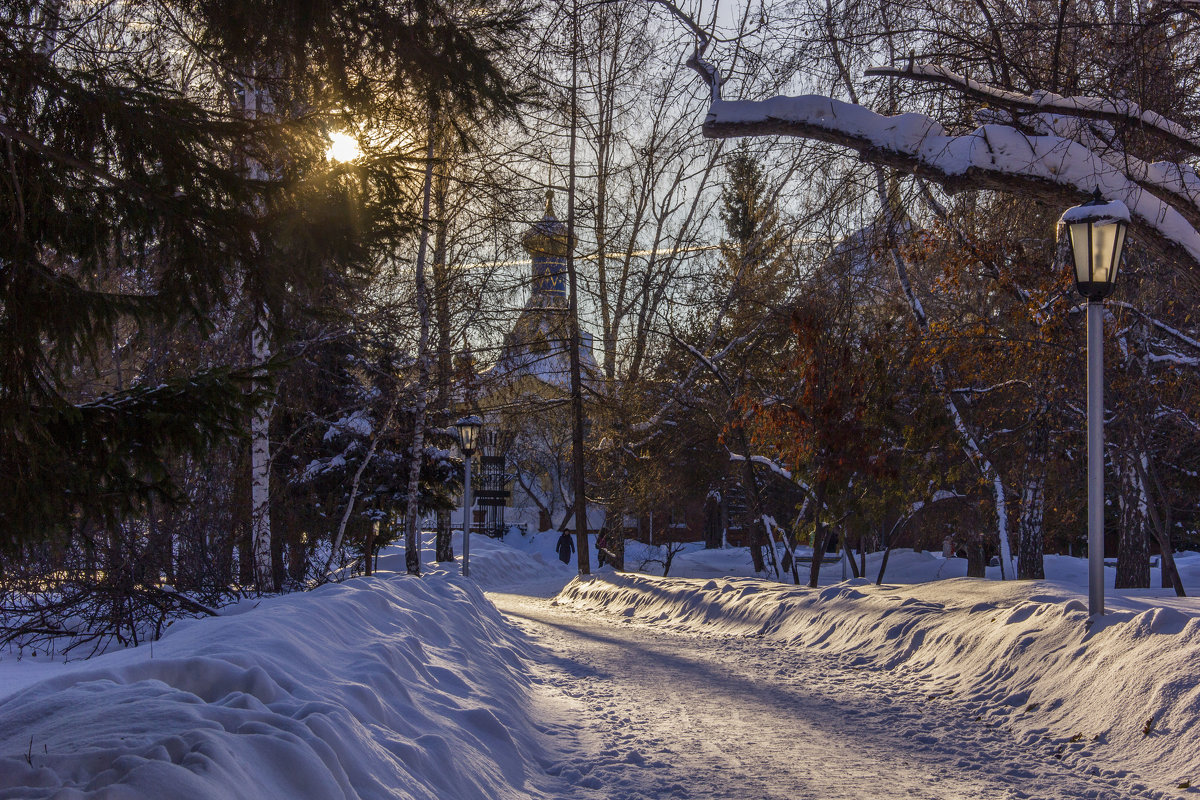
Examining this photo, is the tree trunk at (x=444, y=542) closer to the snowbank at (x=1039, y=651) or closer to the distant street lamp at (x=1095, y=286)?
the snowbank at (x=1039, y=651)

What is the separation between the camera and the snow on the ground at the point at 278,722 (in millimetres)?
3332

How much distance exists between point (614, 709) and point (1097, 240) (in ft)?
19.1

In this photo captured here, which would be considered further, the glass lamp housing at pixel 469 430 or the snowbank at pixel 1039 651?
the glass lamp housing at pixel 469 430

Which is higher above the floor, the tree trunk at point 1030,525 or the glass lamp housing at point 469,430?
the glass lamp housing at point 469,430

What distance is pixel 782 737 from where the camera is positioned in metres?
6.61

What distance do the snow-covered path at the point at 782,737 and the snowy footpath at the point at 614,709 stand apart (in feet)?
0.09

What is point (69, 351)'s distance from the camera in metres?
4.76

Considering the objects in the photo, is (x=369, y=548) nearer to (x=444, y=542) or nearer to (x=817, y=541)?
(x=817, y=541)

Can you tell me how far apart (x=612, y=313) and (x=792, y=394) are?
8.64 metres

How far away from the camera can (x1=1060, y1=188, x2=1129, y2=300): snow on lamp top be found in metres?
7.98

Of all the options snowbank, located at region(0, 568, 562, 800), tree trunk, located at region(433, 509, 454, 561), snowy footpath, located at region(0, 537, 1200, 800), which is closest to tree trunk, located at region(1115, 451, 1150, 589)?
snowy footpath, located at region(0, 537, 1200, 800)

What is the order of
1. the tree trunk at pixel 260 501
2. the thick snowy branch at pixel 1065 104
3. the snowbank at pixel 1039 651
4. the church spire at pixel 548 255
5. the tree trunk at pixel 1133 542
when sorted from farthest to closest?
the church spire at pixel 548 255
the tree trunk at pixel 1133 542
the tree trunk at pixel 260 501
the thick snowy branch at pixel 1065 104
the snowbank at pixel 1039 651

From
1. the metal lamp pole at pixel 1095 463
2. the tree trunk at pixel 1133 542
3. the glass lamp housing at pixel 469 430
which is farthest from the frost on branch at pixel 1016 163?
the glass lamp housing at pixel 469 430

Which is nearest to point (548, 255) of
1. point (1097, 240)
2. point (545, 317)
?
point (545, 317)
